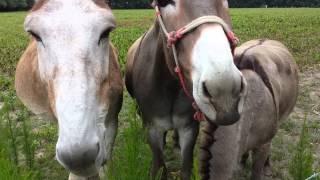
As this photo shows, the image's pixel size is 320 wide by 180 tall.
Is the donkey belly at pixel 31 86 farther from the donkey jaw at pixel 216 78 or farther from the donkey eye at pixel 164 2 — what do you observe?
the donkey jaw at pixel 216 78

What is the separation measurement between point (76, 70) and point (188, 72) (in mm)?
632

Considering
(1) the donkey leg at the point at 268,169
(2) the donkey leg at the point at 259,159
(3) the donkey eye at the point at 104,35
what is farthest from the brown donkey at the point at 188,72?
(1) the donkey leg at the point at 268,169

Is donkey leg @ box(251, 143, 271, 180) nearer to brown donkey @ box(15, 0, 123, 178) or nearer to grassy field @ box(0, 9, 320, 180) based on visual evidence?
grassy field @ box(0, 9, 320, 180)

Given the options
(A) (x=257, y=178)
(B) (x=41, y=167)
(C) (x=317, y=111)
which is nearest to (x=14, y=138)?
(B) (x=41, y=167)

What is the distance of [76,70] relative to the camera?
2.37 meters

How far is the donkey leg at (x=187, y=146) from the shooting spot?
12.5 feet

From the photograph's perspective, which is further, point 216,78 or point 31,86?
point 31,86

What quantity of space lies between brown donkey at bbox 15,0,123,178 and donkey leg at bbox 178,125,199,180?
1261 mm

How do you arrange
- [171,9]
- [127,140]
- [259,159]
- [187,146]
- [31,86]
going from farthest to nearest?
[31,86]
[187,146]
[259,159]
[127,140]
[171,9]

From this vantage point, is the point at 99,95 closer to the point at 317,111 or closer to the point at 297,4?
the point at 317,111

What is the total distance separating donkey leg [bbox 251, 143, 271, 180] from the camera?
3686 mm

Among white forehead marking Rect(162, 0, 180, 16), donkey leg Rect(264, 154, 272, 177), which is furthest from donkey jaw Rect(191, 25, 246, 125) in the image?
donkey leg Rect(264, 154, 272, 177)

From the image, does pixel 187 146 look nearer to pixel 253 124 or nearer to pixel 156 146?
pixel 156 146

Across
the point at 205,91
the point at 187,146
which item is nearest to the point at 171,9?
the point at 205,91
